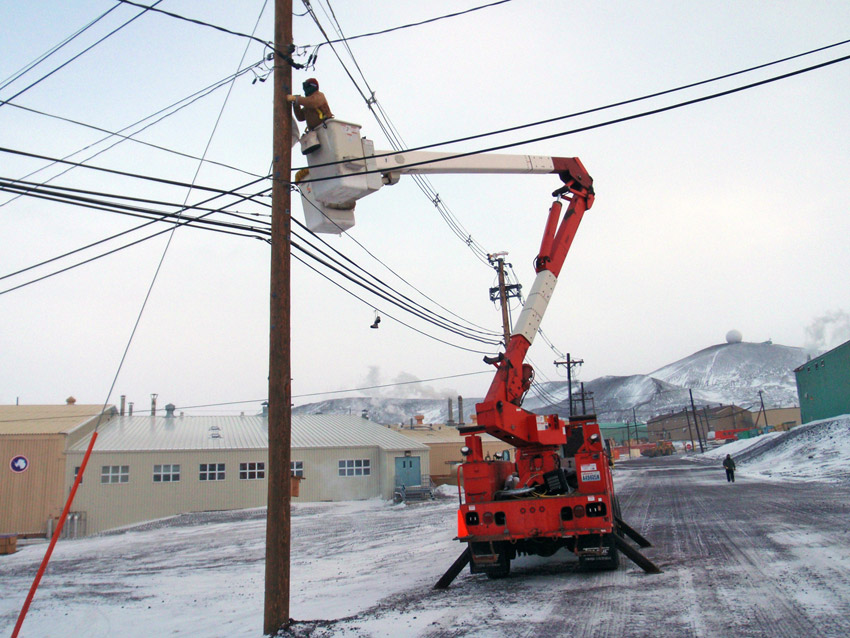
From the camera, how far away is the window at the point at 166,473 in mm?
31516

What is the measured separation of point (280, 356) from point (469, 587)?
518 centimetres

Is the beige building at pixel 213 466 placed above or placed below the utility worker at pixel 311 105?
below

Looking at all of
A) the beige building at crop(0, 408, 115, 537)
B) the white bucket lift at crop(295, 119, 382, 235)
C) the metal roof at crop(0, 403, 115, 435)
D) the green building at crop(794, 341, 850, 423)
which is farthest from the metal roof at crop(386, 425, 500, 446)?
the white bucket lift at crop(295, 119, 382, 235)

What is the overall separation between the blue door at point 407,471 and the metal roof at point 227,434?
756 millimetres

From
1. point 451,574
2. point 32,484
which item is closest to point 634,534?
point 451,574

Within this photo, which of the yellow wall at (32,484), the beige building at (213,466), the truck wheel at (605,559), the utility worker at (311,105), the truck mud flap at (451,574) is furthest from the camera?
the beige building at (213,466)

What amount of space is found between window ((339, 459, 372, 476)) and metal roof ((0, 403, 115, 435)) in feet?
44.6

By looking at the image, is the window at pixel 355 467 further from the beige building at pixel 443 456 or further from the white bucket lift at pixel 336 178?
the white bucket lift at pixel 336 178

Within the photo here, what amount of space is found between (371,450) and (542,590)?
28.4m

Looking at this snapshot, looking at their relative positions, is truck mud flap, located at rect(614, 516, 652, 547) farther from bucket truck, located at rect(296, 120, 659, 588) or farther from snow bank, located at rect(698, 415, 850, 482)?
snow bank, located at rect(698, 415, 850, 482)

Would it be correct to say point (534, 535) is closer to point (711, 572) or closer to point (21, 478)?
point (711, 572)

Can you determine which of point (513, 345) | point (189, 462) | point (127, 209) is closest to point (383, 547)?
point (513, 345)

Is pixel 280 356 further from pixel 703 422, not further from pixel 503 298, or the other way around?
pixel 703 422

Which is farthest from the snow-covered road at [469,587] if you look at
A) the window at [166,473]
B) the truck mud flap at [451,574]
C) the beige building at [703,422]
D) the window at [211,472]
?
the beige building at [703,422]
